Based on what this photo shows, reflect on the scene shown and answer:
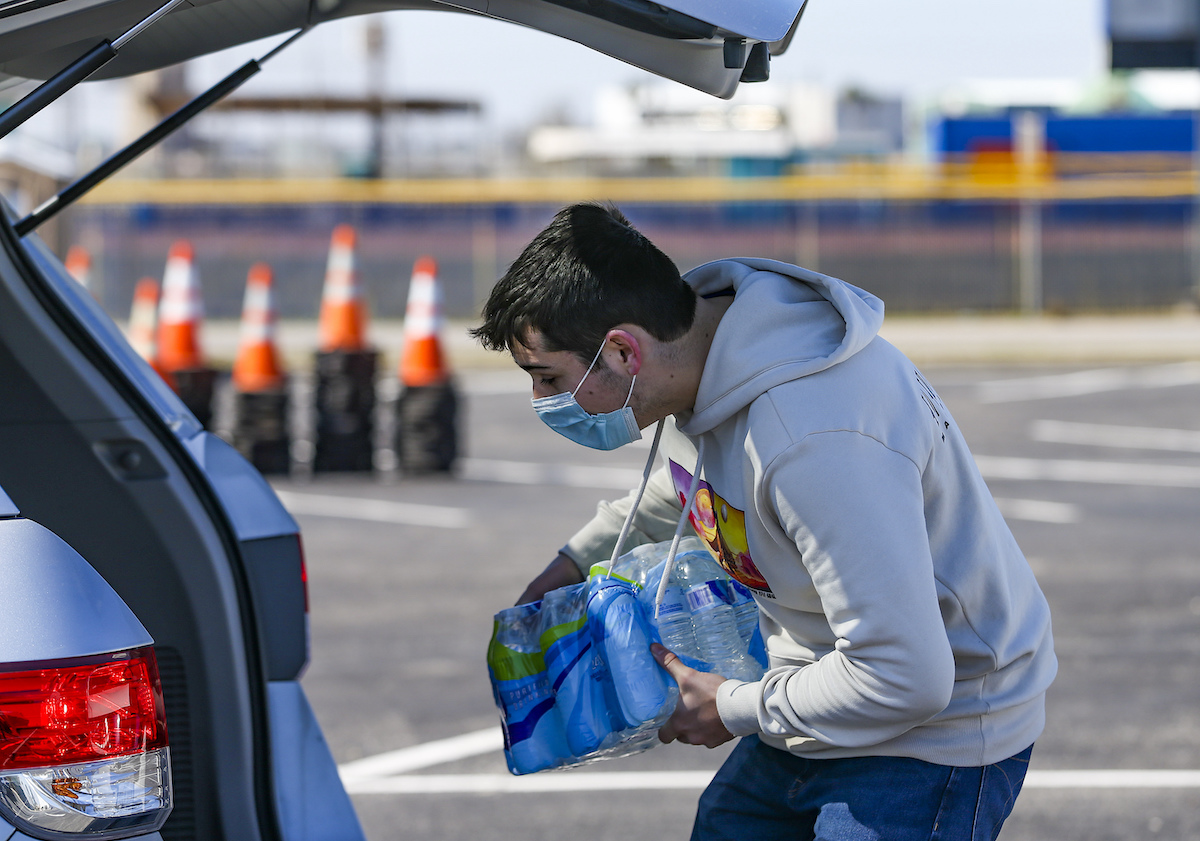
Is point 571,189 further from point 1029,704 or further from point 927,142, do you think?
point 1029,704

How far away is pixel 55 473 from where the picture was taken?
2.43 m

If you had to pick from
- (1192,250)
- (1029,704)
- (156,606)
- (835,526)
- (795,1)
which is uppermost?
(795,1)

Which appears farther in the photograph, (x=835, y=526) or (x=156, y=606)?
(x=156, y=606)

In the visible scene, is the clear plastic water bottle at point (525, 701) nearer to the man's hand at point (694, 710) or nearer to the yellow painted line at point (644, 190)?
the man's hand at point (694, 710)

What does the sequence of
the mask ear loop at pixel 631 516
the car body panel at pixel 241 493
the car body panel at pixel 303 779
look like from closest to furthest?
the mask ear loop at pixel 631 516, the car body panel at pixel 303 779, the car body panel at pixel 241 493

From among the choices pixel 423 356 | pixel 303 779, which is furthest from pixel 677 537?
pixel 423 356

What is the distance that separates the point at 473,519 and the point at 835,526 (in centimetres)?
689

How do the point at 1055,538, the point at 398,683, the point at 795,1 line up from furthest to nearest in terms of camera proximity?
1. the point at 1055,538
2. the point at 398,683
3. the point at 795,1

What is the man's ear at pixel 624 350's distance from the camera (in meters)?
2.12

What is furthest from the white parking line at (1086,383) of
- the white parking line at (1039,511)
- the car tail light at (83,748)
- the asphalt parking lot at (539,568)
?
the car tail light at (83,748)

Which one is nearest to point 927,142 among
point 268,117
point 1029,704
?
point 268,117

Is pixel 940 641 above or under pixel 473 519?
above

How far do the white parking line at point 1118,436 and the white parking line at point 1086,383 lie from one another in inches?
72.4

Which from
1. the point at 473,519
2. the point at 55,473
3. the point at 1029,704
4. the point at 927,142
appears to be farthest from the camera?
the point at 927,142
